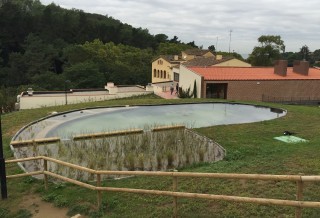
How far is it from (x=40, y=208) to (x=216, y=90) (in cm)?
2784

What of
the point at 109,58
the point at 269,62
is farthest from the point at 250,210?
the point at 269,62

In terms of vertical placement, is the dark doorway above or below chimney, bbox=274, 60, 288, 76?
below

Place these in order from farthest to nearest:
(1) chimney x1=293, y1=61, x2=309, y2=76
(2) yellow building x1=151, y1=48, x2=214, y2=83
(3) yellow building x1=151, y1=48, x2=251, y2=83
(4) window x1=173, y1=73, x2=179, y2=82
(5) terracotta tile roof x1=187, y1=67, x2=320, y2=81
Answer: (2) yellow building x1=151, y1=48, x2=214, y2=83, (3) yellow building x1=151, y1=48, x2=251, y2=83, (4) window x1=173, y1=73, x2=179, y2=82, (1) chimney x1=293, y1=61, x2=309, y2=76, (5) terracotta tile roof x1=187, y1=67, x2=320, y2=81

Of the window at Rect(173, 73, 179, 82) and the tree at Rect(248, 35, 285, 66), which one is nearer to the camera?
the window at Rect(173, 73, 179, 82)

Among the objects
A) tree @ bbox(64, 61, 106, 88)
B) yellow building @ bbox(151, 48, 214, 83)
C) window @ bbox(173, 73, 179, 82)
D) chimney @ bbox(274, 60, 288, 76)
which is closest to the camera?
chimney @ bbox(274, 60, 288, 76)

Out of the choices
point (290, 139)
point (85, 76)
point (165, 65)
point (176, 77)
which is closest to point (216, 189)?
point (290, 139)

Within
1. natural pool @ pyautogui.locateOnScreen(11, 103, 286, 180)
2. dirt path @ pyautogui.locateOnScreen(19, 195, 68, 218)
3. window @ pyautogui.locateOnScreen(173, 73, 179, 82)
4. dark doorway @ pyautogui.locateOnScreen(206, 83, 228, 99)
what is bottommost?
dirt path @ pyautogui.locateOnScreen(19, 195, 68, 218)

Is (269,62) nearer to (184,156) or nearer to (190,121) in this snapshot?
(190,121)

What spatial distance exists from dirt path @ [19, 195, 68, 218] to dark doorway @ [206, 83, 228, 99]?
1056 inches

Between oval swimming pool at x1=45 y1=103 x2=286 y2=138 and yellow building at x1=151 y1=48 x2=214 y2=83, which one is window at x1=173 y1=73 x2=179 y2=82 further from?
oval swimming pool at x1=45 y1=103 x2=286 y2=138

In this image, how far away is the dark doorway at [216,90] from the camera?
107ft

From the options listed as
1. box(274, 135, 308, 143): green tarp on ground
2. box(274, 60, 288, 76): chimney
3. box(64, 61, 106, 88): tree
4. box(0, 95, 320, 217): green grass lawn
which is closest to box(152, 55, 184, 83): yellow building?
box(64, 61, 106, 88): tree

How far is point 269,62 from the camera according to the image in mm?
65562

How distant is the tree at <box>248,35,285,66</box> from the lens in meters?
66.7
